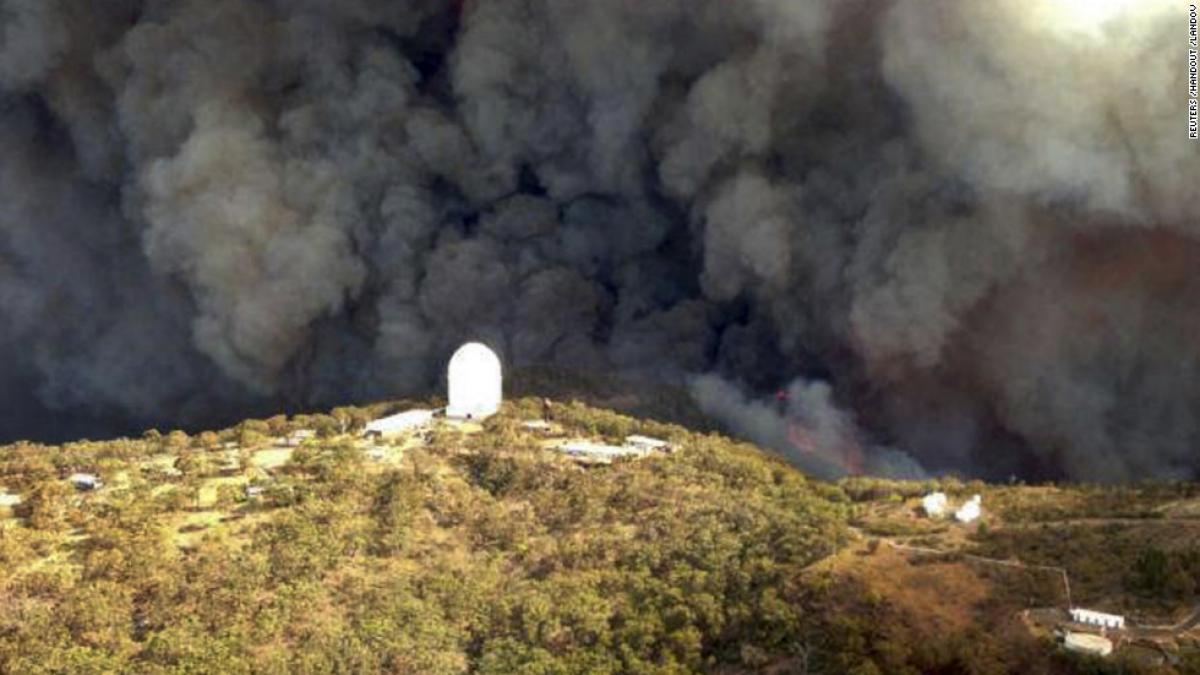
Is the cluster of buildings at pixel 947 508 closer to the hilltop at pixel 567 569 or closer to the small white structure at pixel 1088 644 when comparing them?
the hilltop at pixel 567 569

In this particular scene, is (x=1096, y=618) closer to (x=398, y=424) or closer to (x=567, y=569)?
(x=567, y=569)

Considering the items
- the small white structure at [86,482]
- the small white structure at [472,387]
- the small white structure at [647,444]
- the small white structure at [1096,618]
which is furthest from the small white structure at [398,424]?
the small white structure at [1096,618]

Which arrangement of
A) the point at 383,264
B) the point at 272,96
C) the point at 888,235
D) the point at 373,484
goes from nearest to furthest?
the point at 373,484
the point at 888,235
the point at 383,264
the point at 272,96

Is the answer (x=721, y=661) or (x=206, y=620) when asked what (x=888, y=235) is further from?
(x=206, y=620)

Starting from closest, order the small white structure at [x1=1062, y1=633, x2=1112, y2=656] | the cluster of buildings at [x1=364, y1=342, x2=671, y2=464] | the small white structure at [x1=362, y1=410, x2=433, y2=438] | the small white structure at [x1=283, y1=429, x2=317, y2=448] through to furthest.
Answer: the small white structure at [x1=1062, y1=633, x2=1112, y2=656]
the small white structure at [x1=283, y1=429, x2=317, y2=448]
the small white structure at [x1=362, y1=410, x2=433, y2=438]
the cluster of buildings at [x1=364, y1=342, x2=671, y2=464]

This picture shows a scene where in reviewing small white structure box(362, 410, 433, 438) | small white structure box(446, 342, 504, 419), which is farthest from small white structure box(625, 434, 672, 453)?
small white structure box(362, 410, 433, 438)

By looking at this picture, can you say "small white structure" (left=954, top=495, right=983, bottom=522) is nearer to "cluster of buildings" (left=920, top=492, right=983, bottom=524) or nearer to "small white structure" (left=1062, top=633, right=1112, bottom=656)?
"cluster of buildings" (left=920, top=492, right=983, bottom=524)

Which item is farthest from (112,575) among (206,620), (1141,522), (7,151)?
(7,151)
